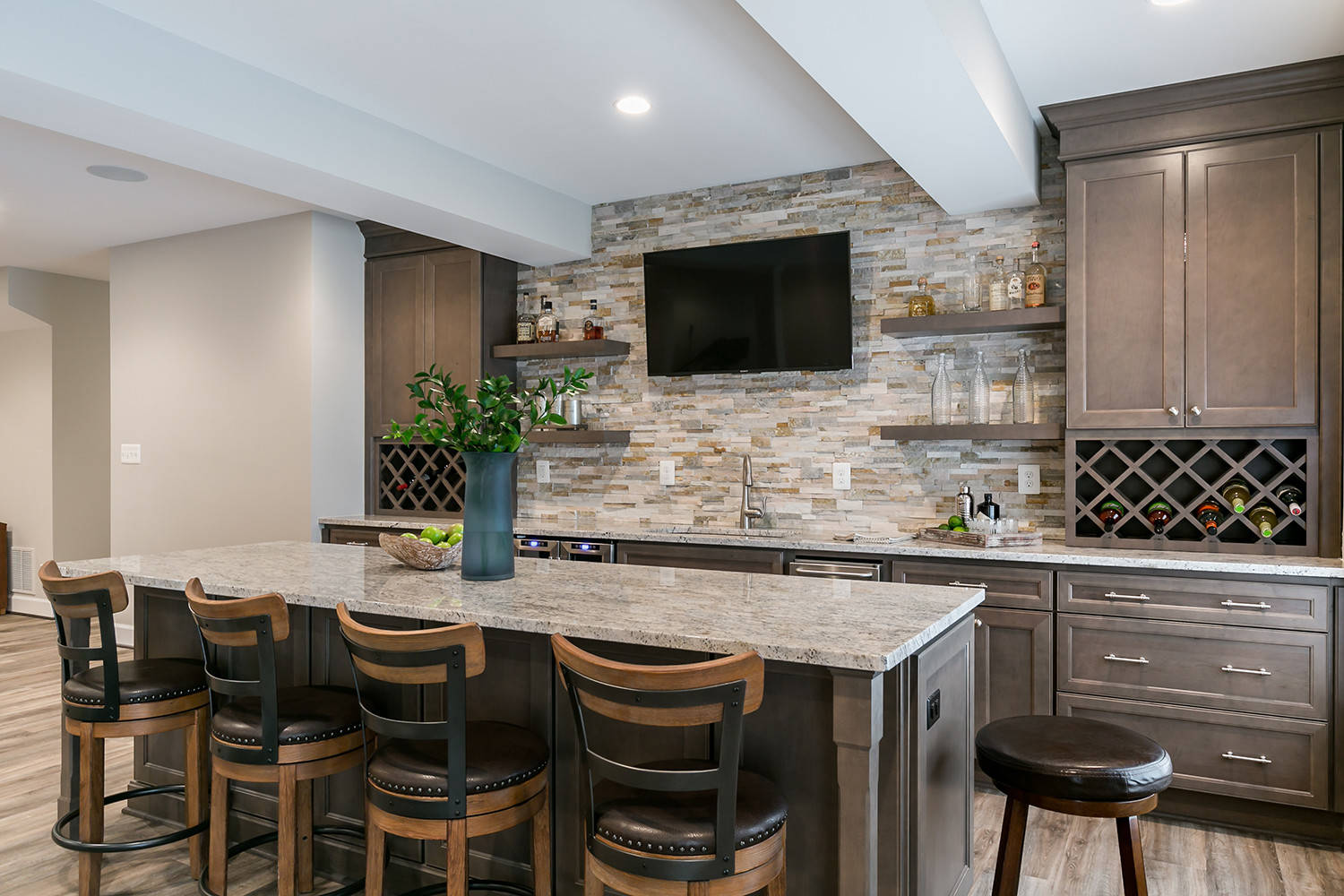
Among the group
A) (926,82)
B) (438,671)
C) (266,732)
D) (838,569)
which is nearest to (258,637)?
(266,732)

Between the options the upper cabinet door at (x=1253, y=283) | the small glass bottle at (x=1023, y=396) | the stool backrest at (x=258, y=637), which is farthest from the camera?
the small glass bottle at (x=1023, y=396)

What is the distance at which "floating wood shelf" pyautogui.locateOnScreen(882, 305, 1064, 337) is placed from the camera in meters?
3.71

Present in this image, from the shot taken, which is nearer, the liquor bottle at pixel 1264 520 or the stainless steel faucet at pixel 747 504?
the liquor bottle at pixel 1264 520

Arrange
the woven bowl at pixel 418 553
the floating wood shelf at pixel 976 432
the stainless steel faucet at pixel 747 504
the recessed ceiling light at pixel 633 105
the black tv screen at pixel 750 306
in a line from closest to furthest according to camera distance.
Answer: the woven bowl at pixel 418 553
the recessed ceiling light at pixel 633 105
the floating wood shelf at pixel 976 432
the black tv screen at pixel 750 306
the stainless steel faucet at pixel 747 504

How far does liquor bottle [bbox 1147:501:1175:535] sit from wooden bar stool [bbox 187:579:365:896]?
305cm


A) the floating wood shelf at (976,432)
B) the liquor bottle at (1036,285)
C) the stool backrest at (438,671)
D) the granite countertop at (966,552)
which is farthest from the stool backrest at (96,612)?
the liquor bottle at (1036,285)

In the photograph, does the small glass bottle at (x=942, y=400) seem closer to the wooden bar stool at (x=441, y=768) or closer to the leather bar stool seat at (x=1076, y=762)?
the leather bar stool seat at (x=1076, y=762)

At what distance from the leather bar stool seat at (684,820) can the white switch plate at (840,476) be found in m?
2.69

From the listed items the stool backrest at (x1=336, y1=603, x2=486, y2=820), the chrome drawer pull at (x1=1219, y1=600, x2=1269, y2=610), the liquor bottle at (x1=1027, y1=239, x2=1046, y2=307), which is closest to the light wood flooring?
the chrome drawer pull at (x1=1219, y1=600, x2=1269, y2=610)

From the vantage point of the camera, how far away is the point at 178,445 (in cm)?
552

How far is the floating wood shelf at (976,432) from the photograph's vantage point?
12.3 feet

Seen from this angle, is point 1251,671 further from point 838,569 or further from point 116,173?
point 116,173

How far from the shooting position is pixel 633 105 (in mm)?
3564

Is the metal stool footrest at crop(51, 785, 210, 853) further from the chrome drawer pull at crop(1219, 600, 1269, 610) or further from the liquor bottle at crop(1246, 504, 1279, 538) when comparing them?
the liquor bottle at crop(1246, 504, 1279, 538)
